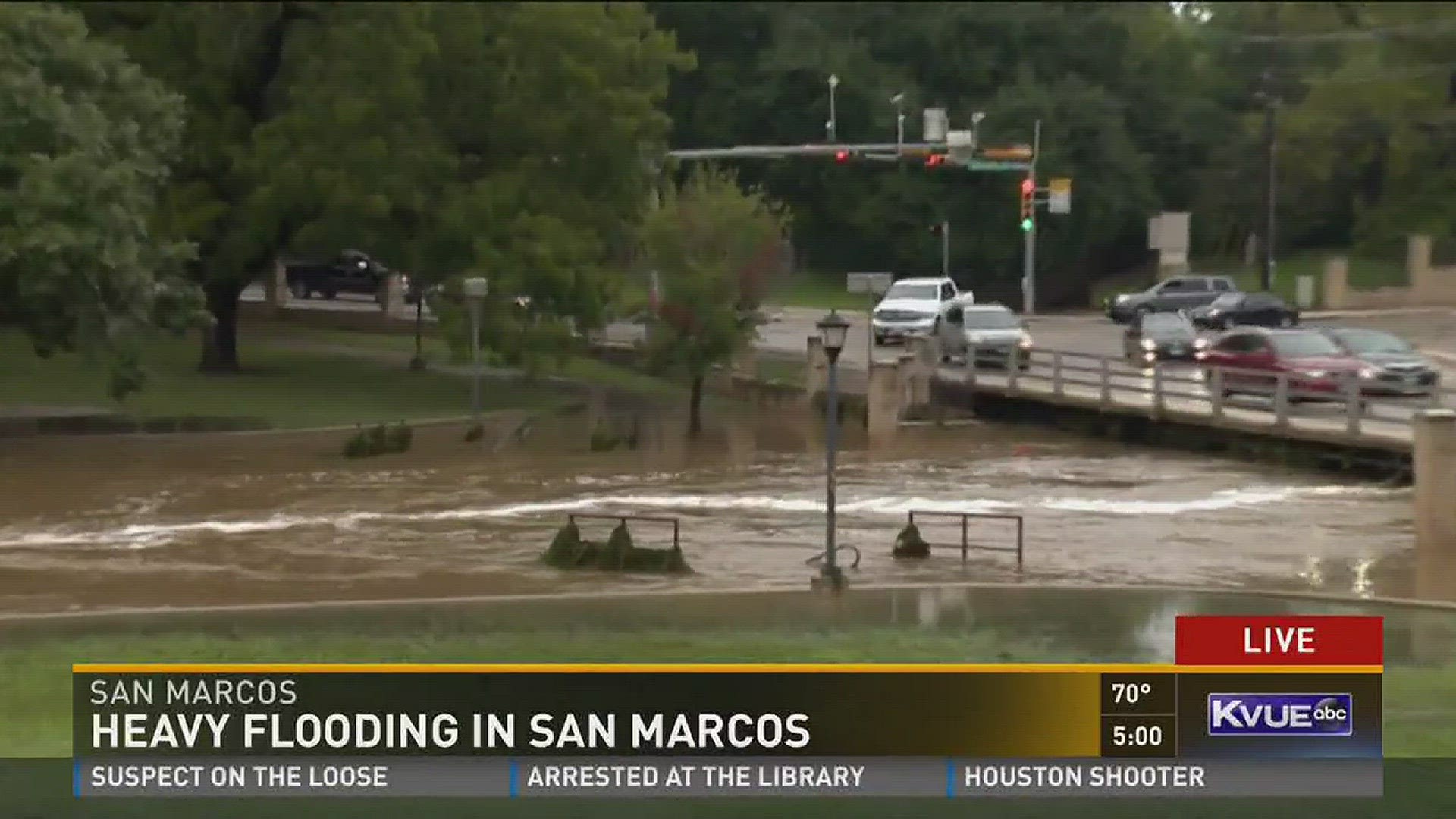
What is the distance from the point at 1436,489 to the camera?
28453 mm

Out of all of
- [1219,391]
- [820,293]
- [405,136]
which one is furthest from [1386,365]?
[820,293]

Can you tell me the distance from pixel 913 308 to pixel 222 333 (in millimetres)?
18959

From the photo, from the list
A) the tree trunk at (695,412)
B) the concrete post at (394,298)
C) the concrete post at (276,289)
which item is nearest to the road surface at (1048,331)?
the concrete post at (394,298)

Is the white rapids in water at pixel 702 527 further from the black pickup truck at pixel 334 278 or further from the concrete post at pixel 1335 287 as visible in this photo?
the black pickup truck at pixel 334 278

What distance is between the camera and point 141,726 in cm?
1198

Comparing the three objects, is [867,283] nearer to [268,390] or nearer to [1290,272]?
[268,390]

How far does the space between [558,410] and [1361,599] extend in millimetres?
28055

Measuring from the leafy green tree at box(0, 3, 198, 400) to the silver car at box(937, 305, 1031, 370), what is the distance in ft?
61.8

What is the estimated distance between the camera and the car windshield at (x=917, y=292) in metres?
61.7

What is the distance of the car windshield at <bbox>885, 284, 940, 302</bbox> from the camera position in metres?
61.7

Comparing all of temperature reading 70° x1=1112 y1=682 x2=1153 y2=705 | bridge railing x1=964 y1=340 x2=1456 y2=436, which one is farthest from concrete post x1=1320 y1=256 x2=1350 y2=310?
temperature reading 70° x1=1112 y1=682 x2=1153 y2=705

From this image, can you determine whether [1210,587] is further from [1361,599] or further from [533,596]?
[533,596]

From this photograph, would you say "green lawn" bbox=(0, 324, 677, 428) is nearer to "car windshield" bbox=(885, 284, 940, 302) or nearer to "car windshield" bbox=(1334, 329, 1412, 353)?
"car windshield" bbox=(885, 284, 940, 302)

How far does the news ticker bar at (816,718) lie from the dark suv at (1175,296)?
55.3m
